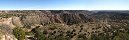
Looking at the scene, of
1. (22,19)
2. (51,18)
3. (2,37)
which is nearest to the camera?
(2,37)

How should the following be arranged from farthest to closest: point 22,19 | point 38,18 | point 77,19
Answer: point 77,19 < point 38,18 < point 22,19

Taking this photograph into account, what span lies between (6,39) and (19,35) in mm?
20076

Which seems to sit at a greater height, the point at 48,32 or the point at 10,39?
the point at 10,39

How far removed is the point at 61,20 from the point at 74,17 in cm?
1391

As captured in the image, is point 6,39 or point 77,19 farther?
point 77,19

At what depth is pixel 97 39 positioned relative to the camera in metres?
65.2

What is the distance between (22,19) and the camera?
121125 millimetres

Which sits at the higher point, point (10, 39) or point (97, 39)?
point (10, 39)

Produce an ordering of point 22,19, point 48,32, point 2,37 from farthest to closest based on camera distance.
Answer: point 22,19
point 48,32
point 2,37

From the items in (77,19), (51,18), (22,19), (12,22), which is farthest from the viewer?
(77,19)

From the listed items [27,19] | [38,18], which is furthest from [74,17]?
[27,19]

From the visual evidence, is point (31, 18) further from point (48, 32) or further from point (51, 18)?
point (48, 32)

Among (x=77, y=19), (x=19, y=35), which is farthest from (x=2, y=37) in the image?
(x=77, y=19)

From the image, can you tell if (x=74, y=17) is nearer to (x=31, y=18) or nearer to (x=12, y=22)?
(x=31, y=18)
